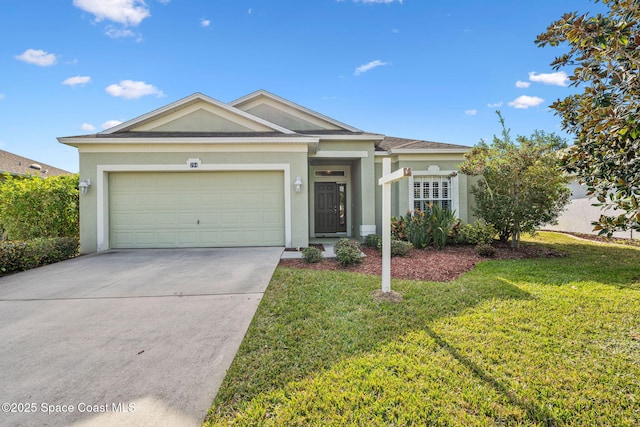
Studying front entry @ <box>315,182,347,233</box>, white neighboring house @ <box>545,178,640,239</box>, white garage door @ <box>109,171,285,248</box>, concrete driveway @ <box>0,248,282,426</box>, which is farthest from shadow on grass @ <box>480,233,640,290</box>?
front entry @ <box>315,182,347,233</box>

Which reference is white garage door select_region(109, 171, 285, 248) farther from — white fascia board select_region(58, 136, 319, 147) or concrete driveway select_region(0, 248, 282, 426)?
concrete driveway select_region(0, 248, 282, 426)

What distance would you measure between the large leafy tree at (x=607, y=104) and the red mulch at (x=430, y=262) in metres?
3.26

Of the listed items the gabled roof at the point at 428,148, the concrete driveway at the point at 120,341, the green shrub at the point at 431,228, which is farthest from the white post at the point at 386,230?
the gabled roof at the point at 428,148

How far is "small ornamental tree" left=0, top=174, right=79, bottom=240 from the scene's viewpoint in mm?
8609

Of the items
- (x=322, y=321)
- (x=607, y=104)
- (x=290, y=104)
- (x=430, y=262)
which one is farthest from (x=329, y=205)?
(x=607, y=104)

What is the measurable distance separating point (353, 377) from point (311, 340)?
2.50 ft

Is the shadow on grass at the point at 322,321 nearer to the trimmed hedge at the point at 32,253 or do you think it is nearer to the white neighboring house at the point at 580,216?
the trimmed hedge at the point at 32,253

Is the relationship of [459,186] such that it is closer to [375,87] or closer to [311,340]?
[375,87]

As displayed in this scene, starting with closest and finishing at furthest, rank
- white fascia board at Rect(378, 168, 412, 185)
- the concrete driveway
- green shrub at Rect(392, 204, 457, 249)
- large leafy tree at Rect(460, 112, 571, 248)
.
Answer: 1. the concrete driveway
2. white fascia board at Rect(378, 168, 412, 185)
3. large leafy tree at Rect(460, 112, 571, 248)
4. green shrub at Rect(392, 204, 457, 249)

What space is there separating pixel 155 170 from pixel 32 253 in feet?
11.6

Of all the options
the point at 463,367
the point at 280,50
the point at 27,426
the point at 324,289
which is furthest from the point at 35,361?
the point at 280,50

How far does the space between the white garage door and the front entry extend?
365cm

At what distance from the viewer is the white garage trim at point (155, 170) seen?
8.33 m

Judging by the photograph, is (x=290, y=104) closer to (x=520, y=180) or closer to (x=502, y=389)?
(x=520, y=180)
